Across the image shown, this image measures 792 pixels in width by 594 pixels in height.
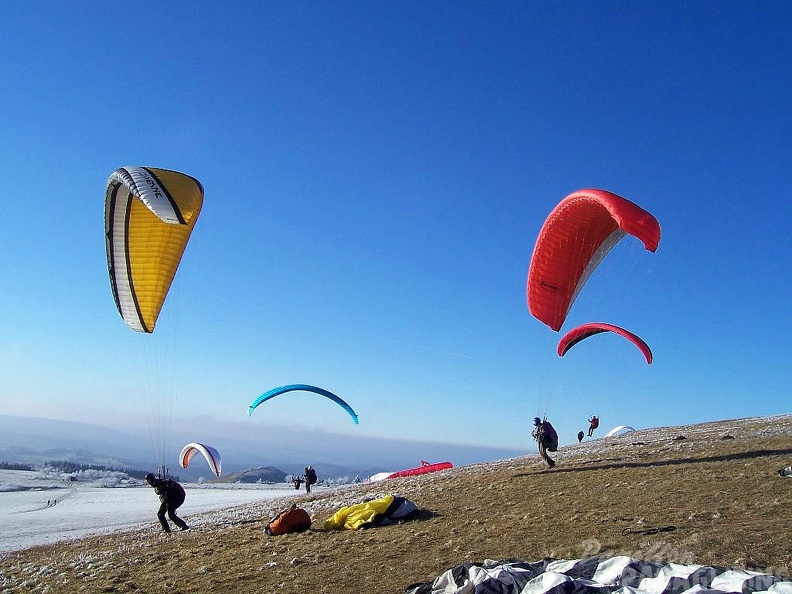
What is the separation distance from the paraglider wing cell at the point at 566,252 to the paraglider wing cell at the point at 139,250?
838 cm

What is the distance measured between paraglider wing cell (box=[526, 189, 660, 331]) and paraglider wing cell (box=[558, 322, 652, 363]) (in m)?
3.00

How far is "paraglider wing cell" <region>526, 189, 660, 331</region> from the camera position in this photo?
13.2 meters

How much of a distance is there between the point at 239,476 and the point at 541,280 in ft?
210

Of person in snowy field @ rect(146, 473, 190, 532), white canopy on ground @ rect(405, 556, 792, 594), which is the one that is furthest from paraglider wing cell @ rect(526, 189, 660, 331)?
person in snowy field @ rect(146, 473, 190, 532)

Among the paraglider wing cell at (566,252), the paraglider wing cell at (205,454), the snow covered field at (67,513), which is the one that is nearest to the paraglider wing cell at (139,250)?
the snow covered field at (67,513)

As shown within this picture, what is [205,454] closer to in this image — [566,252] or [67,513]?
[67,513]

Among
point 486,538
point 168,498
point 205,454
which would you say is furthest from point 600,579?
point 205,454

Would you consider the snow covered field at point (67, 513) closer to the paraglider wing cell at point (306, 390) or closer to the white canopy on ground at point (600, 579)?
the paraglider wing cell at point (306, 390)

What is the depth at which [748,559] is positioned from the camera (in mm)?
6512

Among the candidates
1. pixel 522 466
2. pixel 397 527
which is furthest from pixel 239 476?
pixel 397 527

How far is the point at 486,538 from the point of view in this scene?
9.30 meters

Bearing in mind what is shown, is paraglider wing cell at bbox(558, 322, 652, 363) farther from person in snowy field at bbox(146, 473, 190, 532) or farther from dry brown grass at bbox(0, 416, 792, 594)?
person in snowy field at bbox(146, 473, 190, 532)

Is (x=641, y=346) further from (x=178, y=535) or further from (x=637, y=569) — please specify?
(x=178, y=535)

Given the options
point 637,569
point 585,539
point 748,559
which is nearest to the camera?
point 637,569
